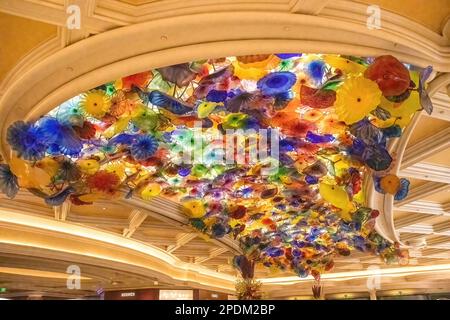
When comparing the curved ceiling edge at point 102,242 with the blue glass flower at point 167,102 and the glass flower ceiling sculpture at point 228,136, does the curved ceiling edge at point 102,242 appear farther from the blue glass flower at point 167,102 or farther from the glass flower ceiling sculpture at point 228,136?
the blue glass flower at point 167,102

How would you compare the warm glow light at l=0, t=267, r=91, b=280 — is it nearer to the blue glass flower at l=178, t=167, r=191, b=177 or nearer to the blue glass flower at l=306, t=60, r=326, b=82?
the blue glass flower at l=178, t=167, r=191, b=177

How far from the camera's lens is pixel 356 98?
135 inches

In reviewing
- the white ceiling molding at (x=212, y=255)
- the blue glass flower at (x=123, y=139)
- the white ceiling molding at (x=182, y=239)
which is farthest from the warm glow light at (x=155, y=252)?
the blue glass flower at (x=123, y=139)

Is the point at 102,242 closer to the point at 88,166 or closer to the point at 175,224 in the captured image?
the point at 175,224

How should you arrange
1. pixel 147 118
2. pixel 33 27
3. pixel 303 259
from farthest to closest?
pixel 303 259 → pixel 147 118 → pixel 33 27

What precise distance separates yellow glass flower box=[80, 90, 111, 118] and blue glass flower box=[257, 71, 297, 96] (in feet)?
5.01

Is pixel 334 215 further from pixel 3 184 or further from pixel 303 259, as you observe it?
pixel 3 184

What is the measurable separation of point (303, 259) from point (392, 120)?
307 inches

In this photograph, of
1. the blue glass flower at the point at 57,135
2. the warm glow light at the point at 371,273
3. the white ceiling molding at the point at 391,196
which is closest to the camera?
the blue glass flower at the point at 57,135

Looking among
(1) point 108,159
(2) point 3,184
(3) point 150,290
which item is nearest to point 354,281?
(3) point 150,290

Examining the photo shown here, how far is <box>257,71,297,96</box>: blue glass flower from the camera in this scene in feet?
12.2

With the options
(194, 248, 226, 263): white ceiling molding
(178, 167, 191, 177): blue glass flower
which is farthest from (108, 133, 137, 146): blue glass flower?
(194, 248, 226, 263): white ceiling molding

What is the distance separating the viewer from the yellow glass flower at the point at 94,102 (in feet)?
12.5
